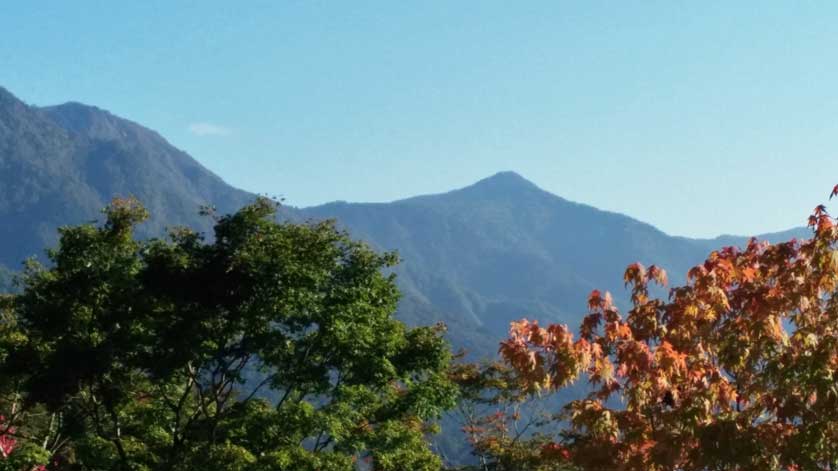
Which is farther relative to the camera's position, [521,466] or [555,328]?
[521,466]

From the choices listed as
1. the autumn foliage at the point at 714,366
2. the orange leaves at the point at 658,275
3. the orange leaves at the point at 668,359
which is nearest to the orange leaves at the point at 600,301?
the autumn foliage at the point at 714,366

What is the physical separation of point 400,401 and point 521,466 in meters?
7.75

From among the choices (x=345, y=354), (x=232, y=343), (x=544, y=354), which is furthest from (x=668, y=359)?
(x=232, y=343)

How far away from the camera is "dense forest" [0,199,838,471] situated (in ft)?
25.3

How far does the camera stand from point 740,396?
8.38 meters

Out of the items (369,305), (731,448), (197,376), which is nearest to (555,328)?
(731,448)

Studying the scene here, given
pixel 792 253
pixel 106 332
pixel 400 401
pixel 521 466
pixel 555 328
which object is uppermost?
pixel 792 253

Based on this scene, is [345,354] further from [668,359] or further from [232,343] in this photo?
[668,359]

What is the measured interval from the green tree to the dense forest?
0.04 metres

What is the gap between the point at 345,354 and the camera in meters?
16.3

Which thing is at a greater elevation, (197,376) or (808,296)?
(808,296)

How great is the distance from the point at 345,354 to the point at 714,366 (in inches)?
359

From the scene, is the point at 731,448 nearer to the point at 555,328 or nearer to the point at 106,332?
the point at 555,328

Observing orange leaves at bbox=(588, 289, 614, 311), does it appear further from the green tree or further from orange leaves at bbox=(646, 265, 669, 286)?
the green tree
